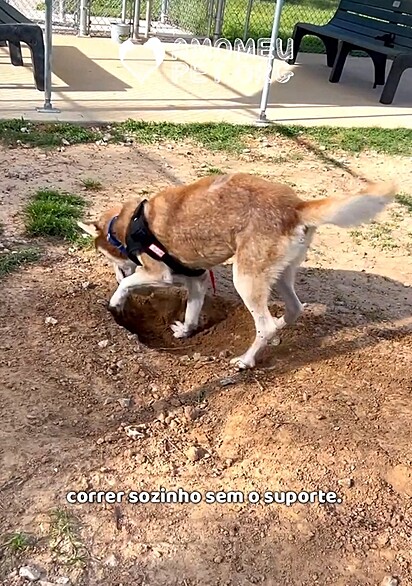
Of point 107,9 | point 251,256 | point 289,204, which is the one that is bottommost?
Result: point 107,9

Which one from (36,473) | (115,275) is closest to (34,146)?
(115,275)

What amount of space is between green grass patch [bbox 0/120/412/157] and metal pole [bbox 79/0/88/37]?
4.59 m

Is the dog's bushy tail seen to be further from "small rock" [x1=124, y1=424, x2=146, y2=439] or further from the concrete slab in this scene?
the concrete slab

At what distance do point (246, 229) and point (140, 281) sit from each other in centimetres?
79

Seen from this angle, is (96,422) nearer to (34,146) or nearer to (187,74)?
(34,146)

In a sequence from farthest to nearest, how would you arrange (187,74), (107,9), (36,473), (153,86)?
(107,9)
(187,74)
(153,86)
(36,473)

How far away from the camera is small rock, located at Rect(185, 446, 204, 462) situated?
3.11 metres

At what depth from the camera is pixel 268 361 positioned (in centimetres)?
399

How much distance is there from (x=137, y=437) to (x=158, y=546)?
24.3 inches

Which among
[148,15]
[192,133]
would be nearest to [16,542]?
[192,133]

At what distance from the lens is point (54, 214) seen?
207 inches

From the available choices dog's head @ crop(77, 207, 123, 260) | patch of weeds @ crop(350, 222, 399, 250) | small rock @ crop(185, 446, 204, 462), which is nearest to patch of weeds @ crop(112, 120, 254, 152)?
patch of weeds @ crop(350, 222, 399, 250)

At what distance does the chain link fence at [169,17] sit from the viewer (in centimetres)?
1176

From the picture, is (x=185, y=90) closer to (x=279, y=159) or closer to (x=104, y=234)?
(x=279, y=159)
